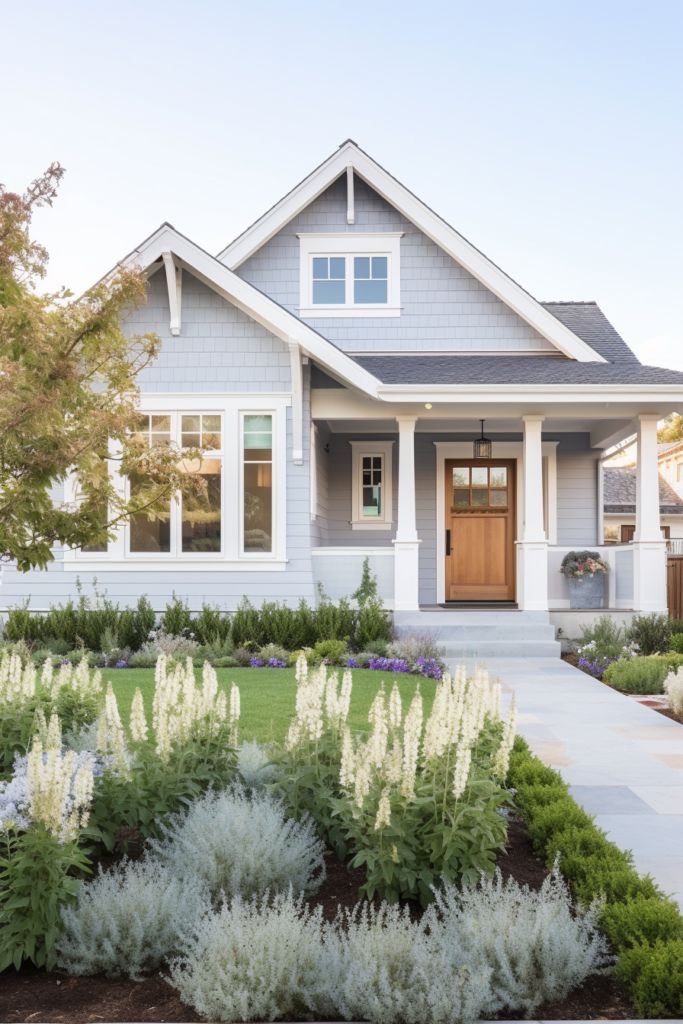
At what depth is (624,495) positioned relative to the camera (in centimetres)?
3100

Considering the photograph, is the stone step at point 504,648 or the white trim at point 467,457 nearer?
the stone step at point 504,648

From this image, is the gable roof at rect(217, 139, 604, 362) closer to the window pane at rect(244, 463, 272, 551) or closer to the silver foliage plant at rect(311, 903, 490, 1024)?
the window pane at rect(244, 463, 272, 551)

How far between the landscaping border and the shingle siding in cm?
1067

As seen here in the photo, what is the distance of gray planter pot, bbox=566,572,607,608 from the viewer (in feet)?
44.4

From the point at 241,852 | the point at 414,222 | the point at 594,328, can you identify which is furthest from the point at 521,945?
the point at 594,328

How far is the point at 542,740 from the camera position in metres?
6.90

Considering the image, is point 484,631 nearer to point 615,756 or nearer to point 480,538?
point 480,538

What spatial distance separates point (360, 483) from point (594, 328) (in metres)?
5.36

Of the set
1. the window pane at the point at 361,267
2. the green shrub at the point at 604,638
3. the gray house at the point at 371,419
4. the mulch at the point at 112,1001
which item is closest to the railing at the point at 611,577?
the gray house at the point at 371,419

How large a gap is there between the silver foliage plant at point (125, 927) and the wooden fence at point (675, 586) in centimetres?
1217

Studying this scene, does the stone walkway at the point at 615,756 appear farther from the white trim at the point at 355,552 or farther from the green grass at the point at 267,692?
the white trim at the point at 355,552

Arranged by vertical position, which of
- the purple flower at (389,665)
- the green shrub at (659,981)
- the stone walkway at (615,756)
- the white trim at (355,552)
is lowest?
the stone walkway at (615,756)

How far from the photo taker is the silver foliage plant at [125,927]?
3.07m

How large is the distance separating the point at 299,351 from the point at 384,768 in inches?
363
